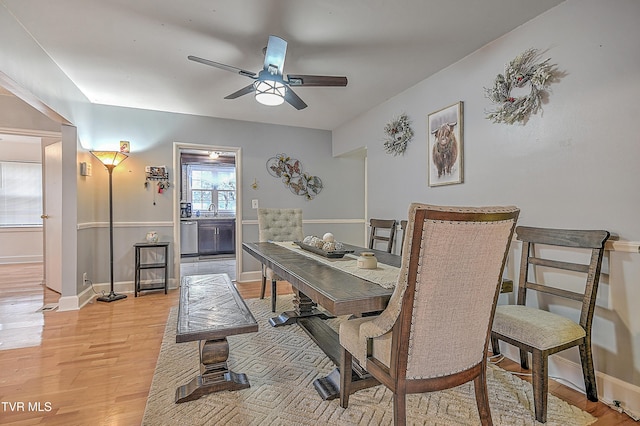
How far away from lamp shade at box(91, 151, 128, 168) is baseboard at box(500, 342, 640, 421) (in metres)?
4.67

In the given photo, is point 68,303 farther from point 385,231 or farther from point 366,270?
point 385,231

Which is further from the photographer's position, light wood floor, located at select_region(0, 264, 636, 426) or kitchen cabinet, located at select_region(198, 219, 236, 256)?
kitchen cabinet, located at select_region(198, 219, 236, 256)

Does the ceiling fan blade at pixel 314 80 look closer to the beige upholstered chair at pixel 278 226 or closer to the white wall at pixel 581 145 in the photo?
the white wall at pixel 581 145

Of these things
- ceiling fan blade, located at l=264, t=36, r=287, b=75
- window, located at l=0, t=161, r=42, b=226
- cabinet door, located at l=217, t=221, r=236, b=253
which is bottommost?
cabinet door, located at l=217, t=221, r=236, b=253

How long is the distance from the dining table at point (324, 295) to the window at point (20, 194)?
236 inches

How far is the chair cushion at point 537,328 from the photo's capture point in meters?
1.58

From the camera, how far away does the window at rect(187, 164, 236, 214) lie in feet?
25.6

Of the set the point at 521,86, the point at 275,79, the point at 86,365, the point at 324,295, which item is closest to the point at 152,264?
the point at 86,365

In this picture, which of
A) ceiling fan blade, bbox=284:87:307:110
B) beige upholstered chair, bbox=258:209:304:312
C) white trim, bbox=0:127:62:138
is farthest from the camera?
white trim, bbox=0:127:62:138

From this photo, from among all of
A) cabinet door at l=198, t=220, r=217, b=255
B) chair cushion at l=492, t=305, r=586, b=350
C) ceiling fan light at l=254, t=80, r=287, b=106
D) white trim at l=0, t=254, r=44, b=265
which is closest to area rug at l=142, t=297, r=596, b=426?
chair cushion at l=492, t=305, r=586, b=350

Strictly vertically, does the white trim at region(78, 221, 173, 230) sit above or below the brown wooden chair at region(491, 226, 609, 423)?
above

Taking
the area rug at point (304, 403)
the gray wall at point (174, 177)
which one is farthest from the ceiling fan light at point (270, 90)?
the gray wall at point (174, 177)

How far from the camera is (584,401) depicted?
175 cm

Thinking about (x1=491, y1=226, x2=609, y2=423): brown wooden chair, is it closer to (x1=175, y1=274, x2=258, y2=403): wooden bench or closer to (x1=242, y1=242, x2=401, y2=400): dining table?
(x1=242, y1=242, x2=401, y2=400): dining table
